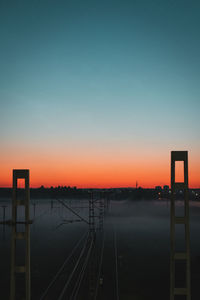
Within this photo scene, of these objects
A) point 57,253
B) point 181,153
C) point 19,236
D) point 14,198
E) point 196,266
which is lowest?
point 57,253

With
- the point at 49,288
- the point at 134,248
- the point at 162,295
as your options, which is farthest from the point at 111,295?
the point at 134,248

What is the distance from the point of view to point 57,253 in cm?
6262

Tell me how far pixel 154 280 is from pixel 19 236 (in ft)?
123

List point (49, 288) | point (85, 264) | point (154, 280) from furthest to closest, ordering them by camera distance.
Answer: point (85, 264) → point (154, 280) → point (49, 288)

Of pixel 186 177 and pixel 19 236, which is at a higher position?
pixel 186 177

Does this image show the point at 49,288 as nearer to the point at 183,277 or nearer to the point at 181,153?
the point at 183,277

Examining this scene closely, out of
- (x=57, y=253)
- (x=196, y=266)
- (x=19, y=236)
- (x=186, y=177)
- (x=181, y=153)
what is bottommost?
(x=57, y=253)

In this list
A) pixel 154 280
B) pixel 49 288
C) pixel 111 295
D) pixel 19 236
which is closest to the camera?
pixel 19 236

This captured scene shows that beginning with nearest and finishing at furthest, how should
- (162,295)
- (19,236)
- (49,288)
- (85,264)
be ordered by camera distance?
(19,236), (162,295), (49,288), (85,264)

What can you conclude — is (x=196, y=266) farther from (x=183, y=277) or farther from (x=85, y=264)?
(x=85, y=264)

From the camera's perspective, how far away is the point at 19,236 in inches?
299

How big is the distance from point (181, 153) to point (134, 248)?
62649 millimetres

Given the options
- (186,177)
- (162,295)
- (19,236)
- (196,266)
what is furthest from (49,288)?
(186,177)

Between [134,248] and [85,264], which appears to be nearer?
[85,264]
